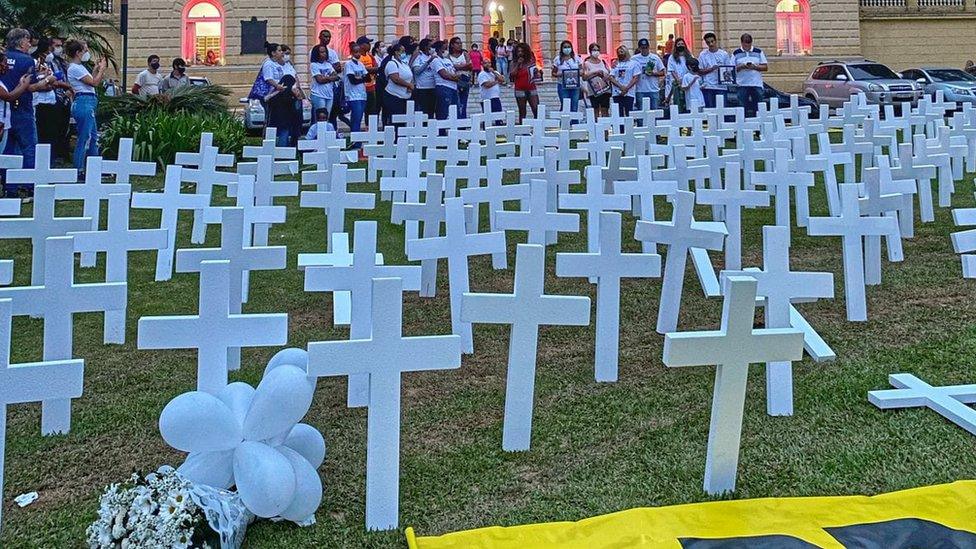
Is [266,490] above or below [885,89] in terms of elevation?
below

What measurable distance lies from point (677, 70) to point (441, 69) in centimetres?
435

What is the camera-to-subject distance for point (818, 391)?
131 inches

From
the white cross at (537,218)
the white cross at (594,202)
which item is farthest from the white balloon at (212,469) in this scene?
the white cross at (594,202)

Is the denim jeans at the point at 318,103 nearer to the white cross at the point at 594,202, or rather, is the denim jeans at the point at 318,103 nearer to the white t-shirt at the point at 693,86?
the white t-shirt at the point at 693,86

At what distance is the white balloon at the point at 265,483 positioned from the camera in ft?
7.39

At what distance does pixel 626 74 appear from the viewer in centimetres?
1347

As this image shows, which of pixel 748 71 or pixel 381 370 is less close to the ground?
pixel 748 71

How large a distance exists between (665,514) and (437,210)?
9.35 feet

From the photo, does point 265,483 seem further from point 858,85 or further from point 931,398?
point 858,85

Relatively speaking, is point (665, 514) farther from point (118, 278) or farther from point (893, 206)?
point (893, 206)

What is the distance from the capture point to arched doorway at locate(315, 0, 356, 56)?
30.7 m

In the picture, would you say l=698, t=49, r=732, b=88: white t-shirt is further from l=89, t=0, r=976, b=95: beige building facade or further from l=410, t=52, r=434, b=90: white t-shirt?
l=89, t=0, r=976, b=95: beige building facade

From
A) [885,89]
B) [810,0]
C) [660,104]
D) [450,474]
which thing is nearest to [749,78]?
[660,104]

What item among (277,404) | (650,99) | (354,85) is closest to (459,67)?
(354,85)
